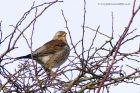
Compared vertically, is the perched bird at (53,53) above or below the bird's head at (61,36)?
below

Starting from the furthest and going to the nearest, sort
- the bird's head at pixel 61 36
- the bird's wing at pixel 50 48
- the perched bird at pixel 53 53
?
1. the bird's head at pixel 61 36
2. the bird's wing at pixel 50 48
3. the perched bird at pixel 53 53

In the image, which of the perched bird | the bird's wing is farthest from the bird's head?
the bird's wing

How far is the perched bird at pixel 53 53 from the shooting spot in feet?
27.0

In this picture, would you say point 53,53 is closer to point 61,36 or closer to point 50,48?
point 50,48

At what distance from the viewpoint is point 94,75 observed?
4.20 m

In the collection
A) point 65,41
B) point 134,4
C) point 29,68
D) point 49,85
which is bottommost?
point 134,4

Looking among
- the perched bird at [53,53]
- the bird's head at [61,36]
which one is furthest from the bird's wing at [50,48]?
the bird's head at [61,36]

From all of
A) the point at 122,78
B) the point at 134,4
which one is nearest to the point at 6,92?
the point at 122,78

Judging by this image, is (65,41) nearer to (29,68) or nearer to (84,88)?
(29,68)

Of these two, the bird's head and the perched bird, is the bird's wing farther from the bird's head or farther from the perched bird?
the bird's head

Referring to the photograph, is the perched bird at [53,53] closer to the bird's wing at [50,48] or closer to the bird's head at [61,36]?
the bird's wing at [50,48]

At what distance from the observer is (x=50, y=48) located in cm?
894

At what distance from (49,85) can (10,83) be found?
1.20ft

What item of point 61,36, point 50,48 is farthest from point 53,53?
point 61,36
